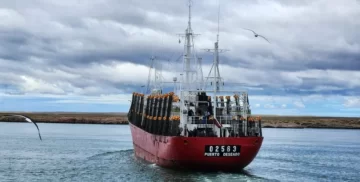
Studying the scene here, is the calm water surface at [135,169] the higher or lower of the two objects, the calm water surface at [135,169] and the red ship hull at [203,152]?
the lower

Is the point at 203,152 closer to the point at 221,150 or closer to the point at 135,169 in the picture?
the point at 221,150

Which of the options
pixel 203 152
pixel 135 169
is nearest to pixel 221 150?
pixel 203 152

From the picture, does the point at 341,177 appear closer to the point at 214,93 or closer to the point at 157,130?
the point at 214,93

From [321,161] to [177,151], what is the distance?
79.5 feet

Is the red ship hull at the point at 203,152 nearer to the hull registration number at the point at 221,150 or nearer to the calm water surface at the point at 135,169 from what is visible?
the hull registration number at the point at 221,150

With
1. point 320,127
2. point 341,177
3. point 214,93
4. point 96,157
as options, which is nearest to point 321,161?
point 341,177

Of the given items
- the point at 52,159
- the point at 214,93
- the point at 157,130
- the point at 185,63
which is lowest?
the point at 52,159

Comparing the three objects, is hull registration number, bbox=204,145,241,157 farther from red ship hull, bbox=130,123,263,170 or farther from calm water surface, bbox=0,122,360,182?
calm water surface, bbox=0,122,360,182

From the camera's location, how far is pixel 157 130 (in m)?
49.2

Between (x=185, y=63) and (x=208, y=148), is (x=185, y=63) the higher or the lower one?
the higher one

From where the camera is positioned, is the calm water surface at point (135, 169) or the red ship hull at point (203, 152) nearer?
the red ship hull at point (203, 152)

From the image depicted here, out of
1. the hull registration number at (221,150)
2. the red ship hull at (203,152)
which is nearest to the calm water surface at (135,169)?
the red ship hull at (203,152)

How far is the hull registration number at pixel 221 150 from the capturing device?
40.3 m

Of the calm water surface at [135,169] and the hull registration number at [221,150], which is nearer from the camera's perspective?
the hull registration number at [221,150]
